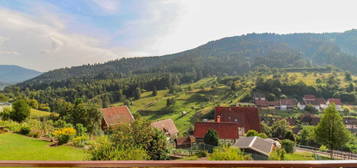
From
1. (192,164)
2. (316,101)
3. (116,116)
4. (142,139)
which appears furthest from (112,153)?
(316,101)

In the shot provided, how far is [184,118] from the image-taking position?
48.7 metres

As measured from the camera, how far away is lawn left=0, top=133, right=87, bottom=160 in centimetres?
912

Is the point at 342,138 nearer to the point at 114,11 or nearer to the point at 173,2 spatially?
the point at 173,2

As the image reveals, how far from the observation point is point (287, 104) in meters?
51.5

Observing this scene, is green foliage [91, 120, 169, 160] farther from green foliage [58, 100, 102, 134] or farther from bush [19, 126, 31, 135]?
green foliage [58, 100, 102, 134]

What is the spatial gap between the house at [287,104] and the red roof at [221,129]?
28835mm

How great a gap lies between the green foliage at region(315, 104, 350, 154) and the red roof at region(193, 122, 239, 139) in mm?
10654

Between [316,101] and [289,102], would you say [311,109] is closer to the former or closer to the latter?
[289,102]

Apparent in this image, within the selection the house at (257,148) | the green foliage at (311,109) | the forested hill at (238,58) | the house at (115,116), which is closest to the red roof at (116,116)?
the house at (115,116)

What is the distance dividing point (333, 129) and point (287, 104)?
37807mm

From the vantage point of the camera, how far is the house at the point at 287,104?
167ft

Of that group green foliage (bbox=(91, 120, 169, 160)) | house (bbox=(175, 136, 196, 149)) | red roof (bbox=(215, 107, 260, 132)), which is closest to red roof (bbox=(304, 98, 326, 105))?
red roof (bbox=(215, 107, 260, 132))

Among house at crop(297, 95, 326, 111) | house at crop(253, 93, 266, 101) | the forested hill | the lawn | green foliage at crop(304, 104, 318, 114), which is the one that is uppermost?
the forested hill

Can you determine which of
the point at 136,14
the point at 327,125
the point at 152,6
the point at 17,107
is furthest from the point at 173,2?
the point at 17,107
